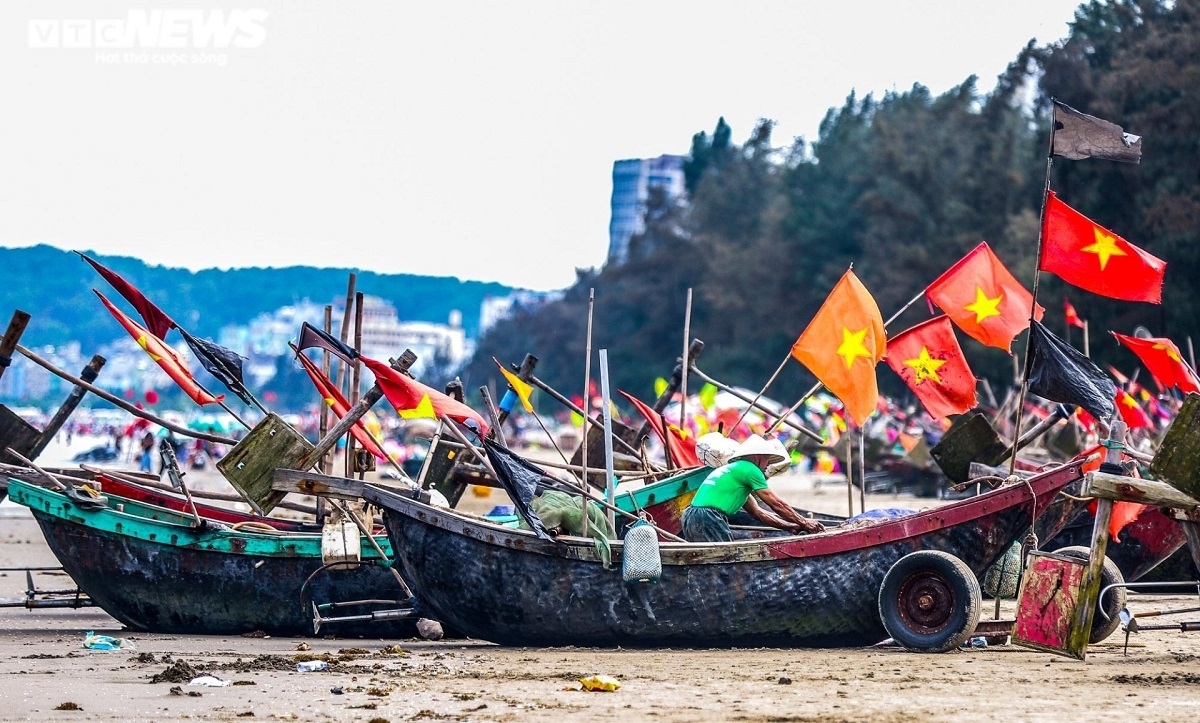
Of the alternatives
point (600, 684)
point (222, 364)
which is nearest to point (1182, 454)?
point (600, 684)

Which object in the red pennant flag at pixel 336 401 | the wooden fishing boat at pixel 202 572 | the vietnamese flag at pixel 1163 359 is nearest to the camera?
the wooden fishing boat at pixel 202 572

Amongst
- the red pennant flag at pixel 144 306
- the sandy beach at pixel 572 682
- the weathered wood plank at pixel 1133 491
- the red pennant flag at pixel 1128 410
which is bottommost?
the sandy beach at pixel 572 682

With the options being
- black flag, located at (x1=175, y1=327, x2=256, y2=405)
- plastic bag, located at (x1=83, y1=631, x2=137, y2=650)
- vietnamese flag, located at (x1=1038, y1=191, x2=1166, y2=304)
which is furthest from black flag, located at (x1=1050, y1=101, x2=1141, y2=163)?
plastic bag, located at (x1=83, y1=631, x2=137, y2=650)

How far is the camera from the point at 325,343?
12352mm

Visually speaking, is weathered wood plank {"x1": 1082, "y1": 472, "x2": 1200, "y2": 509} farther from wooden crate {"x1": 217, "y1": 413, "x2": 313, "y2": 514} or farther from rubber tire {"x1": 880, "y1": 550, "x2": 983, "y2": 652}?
wooden crate {"x1": 217, "y1": 413, "x2": 313, "y2": 514}

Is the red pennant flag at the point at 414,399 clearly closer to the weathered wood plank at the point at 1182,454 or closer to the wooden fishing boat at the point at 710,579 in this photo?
the wooden fishing boat at the point at 710,579

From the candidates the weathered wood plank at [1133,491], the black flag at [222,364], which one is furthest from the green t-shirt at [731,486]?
the black flag at [222,364]

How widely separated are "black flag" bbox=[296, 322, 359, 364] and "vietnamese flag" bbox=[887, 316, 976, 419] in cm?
545

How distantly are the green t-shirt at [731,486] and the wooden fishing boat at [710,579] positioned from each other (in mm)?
595

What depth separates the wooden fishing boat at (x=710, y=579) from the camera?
1096 cm

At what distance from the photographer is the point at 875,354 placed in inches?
563

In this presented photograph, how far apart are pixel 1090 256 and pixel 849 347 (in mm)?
2577

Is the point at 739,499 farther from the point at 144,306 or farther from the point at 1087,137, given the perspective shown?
the point at 144,306

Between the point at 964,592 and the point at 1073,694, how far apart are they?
5.97 ft
